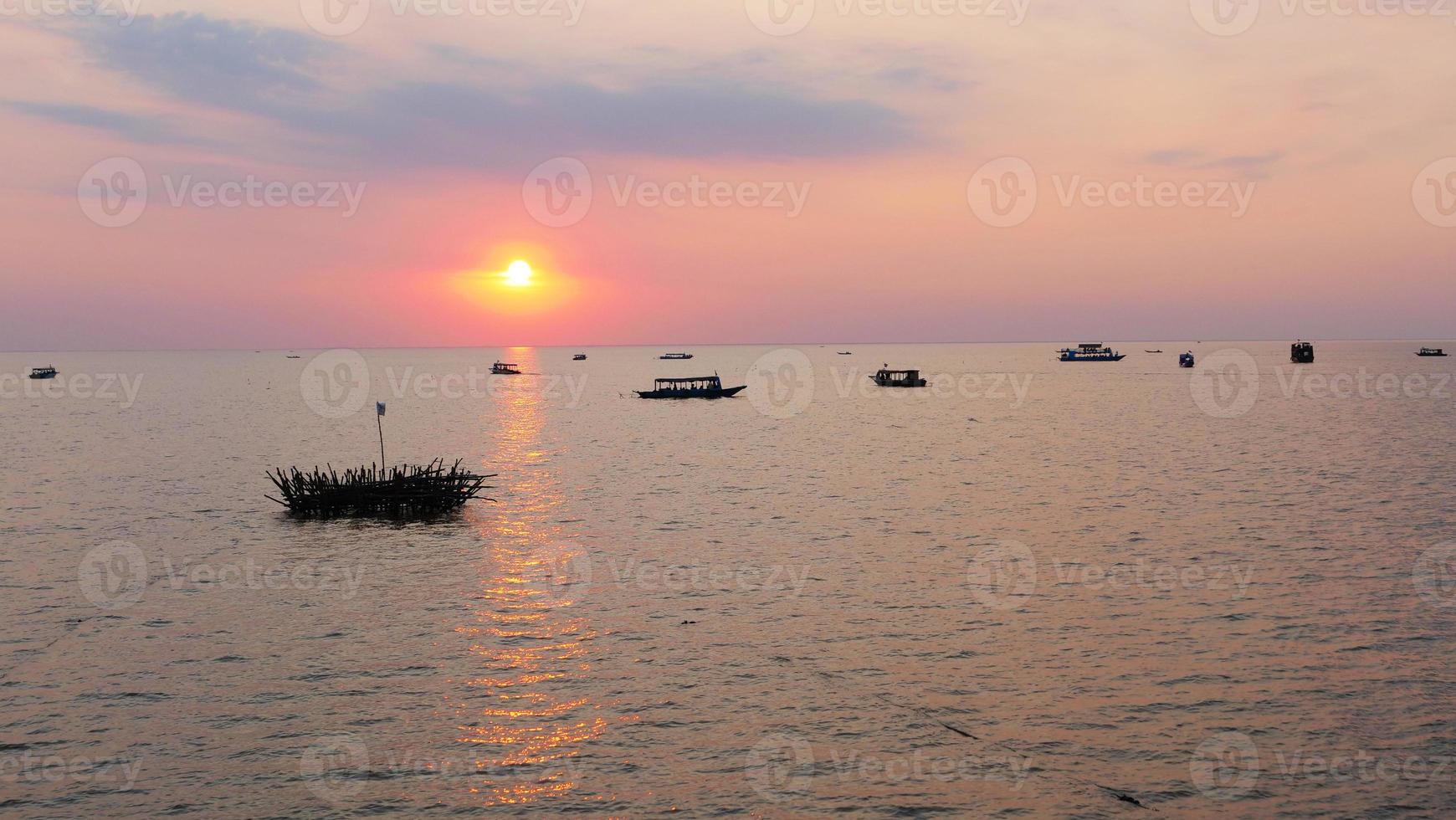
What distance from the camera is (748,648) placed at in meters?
26.5

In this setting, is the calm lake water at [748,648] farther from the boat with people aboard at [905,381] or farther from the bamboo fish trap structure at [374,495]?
the boat with people aboard at [905,381]

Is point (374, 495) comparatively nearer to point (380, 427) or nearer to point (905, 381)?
point (380, 427)

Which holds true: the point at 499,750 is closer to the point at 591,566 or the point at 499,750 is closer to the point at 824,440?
the point at 591,566

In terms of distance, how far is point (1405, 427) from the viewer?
90.4 m

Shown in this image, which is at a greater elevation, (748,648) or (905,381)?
(905,381)

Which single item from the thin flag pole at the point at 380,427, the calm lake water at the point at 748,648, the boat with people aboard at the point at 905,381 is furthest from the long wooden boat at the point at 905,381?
the calm lake water at the point at 748,648

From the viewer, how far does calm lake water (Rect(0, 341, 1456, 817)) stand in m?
18.7

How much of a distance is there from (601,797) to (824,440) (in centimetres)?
7144

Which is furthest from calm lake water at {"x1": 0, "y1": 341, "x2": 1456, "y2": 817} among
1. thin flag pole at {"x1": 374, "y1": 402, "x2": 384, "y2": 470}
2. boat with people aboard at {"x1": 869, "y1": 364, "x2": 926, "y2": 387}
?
boat with people aboard at {"x1": 869, "y1": 364, "x2": 926, "y2": 387}

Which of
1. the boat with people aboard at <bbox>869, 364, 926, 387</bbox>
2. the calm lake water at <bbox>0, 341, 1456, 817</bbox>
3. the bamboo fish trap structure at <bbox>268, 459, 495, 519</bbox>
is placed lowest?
the calm lake water at <bbox>0, 341, 1456, 817</bbox>

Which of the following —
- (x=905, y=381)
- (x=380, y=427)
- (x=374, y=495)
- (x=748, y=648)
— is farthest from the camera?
(x=905, y=381)

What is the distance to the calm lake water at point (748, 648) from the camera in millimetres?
18672

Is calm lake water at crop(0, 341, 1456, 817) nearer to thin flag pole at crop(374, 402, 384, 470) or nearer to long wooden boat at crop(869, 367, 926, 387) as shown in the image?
thin flag pole at crop(374, 402, 384, 470)

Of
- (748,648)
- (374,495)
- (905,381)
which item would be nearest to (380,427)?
(374,495)
